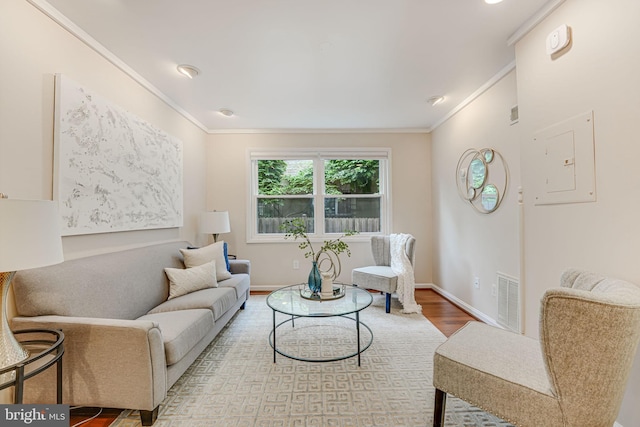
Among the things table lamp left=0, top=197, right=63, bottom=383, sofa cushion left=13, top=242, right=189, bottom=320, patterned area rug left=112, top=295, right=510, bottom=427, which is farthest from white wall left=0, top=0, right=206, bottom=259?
patterned area rug left=112, top=295, right=510, bottom=427

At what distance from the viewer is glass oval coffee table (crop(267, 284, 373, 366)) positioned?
2.20m

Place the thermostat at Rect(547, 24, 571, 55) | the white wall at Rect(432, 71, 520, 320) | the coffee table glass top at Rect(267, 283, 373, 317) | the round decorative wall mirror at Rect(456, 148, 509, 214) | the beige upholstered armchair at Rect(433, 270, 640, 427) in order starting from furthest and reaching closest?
Result: the round decorative wall mirror at Rect(456, 148, 509, 214), the white wall at Rect(432, 71, 520, 320), the coffee table glass top at Rect(267, 283, 373, 317), the thermostat at Rect(547, 24, 571, 55), the beige upholstered armchair at Rect(433, 270, 640, 427)

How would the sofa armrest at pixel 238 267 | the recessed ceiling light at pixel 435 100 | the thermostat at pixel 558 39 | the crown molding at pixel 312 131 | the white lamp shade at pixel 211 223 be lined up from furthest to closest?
the crown molding at pixel 312 131, the white lamp shade at pixel 211 223, the sofa armrest at pixel 238 267, the recessed ceiling light at pixel 435 100, the thermostat at pixel 558 39

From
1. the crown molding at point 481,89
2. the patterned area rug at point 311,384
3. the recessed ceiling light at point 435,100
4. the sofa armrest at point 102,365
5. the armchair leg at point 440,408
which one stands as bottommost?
the patterned area rug at point 311,384

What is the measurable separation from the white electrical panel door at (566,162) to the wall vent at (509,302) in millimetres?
1045

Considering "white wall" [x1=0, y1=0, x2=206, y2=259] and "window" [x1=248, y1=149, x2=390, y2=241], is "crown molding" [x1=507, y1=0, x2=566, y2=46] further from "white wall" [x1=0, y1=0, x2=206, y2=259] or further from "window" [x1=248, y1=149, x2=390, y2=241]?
"white wall" [x1=0, y1=0, x2=206, y2=259]

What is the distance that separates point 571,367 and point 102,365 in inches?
87.7

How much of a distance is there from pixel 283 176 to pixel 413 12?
116 inches

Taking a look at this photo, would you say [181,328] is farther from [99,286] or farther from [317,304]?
[317,304]

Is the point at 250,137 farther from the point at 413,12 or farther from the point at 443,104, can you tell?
the point at 413,12

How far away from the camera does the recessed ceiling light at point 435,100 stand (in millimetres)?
3164

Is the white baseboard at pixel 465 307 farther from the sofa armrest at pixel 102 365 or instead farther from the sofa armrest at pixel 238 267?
the sofa armrest at pixel 102 365

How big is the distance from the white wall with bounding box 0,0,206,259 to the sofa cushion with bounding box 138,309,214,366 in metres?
0.77
